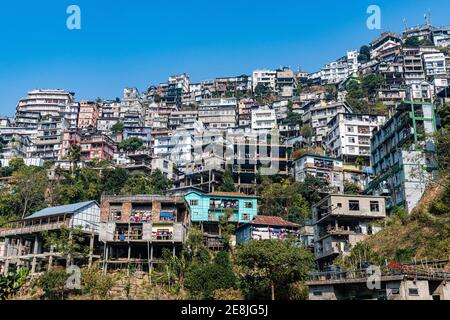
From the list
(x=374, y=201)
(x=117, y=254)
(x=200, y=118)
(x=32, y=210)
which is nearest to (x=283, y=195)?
(x=374, y=201)

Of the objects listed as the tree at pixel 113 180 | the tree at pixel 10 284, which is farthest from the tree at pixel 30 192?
the tree at pixel 10 284

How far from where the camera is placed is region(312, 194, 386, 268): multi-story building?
1923 inches

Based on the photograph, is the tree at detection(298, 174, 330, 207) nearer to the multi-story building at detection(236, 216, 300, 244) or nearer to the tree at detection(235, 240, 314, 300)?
the multi-story building at detection(236, 216, 300, 244)

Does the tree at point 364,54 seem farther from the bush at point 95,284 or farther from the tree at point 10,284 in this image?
the tree at point 10,284

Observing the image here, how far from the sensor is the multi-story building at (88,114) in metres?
121

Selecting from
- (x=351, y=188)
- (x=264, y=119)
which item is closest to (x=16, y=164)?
(x=264, y=119)

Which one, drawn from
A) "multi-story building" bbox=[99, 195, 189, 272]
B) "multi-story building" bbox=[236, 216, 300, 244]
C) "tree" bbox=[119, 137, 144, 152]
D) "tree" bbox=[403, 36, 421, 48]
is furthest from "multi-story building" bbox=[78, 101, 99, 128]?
"tree" bbox=[403, 36, 421, 48]

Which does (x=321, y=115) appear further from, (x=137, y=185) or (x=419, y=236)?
(x=419, y=236)

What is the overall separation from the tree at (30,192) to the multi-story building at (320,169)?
3802 centimetres

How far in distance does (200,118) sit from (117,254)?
70.0 metres

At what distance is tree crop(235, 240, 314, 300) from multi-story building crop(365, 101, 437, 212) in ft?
62.1

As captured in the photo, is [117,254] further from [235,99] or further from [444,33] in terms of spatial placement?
[444,33]

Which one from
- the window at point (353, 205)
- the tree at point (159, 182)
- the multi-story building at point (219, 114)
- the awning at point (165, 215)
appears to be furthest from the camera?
the multi-story building at point (219, 114)

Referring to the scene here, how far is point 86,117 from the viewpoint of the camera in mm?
122312
